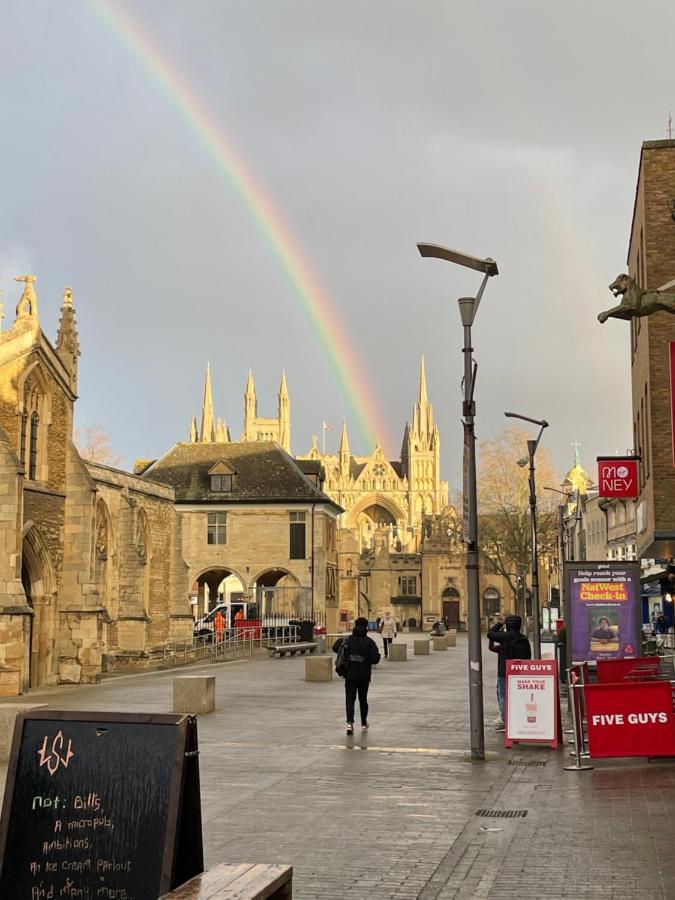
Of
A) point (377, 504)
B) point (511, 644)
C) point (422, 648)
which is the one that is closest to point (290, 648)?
point (422, 648)

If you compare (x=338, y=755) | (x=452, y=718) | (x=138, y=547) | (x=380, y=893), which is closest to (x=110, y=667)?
(x=138, y=547)

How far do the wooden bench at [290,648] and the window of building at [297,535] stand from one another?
38.0 feet

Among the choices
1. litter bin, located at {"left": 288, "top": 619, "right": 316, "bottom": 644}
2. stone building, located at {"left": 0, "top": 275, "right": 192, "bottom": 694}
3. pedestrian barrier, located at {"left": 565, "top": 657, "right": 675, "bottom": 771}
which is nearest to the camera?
pedestrian barrier, located at {"left": 565, "top": 657, "right": 675, "bottom": 771}

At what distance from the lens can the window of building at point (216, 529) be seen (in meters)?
56.6

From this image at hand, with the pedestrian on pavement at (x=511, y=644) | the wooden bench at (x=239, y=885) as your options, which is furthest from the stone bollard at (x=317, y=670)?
the wooden bench at (x=239, y=885)

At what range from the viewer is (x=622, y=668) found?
1691 centimetres

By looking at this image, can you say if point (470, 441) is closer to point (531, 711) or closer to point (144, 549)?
point (531, 711)

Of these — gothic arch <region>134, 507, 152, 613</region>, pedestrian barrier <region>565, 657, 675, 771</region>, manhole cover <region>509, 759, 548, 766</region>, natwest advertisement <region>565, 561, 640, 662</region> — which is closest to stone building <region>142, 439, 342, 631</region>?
gothic arch <region>134, 507, 152, 613</region>

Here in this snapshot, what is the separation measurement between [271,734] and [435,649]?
34506 mm

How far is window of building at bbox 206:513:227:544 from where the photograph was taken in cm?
5662

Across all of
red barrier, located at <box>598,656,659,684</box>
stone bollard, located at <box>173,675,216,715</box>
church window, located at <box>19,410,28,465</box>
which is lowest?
stone bollard, located at <box>173,675,216,715</box>

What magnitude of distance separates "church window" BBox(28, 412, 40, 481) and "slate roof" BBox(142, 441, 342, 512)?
1108 inches

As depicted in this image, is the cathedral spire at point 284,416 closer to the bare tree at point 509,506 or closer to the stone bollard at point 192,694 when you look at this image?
the bare tree at point 509,506

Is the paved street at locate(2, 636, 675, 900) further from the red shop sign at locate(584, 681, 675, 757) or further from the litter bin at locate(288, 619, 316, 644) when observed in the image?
the litter bin at locate(288, 619, 316, 644)
